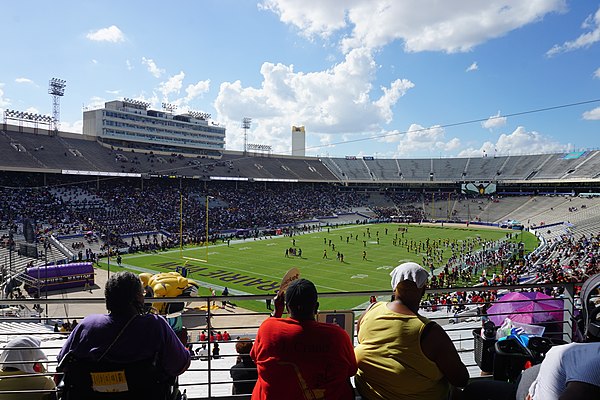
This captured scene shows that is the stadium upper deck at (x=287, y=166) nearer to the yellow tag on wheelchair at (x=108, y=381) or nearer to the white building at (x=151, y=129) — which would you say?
the white building at (x=151, y=129)

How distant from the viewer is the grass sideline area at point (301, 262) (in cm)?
2558

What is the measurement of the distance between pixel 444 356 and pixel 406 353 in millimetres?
214

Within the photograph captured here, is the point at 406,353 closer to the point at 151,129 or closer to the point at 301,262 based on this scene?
the point at 301,262

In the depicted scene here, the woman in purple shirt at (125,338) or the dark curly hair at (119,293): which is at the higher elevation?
the dark curly hair at (119,293)

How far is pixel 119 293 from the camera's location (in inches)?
102

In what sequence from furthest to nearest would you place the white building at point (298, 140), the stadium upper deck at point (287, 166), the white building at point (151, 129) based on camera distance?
the white building at point (298, 140) → the white building at point (151, 129) → the stadium upper deck at point (287, 166)

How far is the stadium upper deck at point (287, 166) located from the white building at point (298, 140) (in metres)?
31.3

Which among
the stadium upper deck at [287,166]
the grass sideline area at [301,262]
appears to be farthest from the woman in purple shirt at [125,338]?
the stadium upper deck at [287,166]

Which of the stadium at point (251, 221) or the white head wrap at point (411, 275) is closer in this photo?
the white head wrap at point (411, 275)

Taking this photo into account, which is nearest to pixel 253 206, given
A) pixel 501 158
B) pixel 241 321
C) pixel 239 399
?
pixel 241 321

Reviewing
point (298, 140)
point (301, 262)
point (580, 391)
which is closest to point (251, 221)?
point (301, 262)

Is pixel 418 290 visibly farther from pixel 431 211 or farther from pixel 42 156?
pixel 431 211

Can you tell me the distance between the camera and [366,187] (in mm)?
89188

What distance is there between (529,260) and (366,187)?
197 ft
